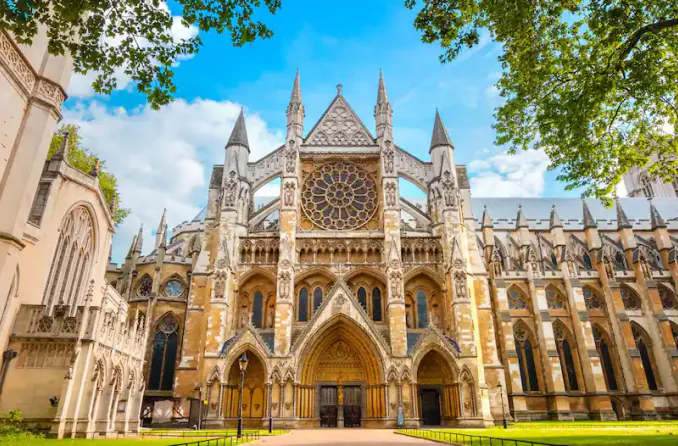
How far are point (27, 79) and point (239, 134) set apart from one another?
19.5 meters

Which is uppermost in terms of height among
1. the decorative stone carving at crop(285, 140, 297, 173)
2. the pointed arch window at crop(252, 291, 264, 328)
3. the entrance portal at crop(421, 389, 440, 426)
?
the decorative stone carving at crop(285, 140, 297, 173)

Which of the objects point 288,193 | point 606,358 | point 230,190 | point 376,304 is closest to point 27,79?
point 230,190

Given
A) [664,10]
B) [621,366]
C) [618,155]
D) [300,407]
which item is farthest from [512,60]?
[621,366]

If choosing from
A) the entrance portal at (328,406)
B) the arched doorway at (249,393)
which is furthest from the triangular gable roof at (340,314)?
the entrance portal at (328,406)

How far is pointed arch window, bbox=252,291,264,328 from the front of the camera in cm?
2761

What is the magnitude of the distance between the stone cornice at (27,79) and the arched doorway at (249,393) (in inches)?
636

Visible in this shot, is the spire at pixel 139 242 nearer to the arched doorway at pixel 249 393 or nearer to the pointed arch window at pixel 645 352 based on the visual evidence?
the arched doorway at pixel 249 393

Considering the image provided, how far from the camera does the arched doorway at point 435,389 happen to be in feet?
82.4

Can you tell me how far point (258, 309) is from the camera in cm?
2792

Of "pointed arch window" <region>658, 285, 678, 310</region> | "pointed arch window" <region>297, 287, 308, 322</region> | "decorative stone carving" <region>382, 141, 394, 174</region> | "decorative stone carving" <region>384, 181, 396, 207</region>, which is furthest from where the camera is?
"pointed arch window" <region>658, 285, 678, 310</region>

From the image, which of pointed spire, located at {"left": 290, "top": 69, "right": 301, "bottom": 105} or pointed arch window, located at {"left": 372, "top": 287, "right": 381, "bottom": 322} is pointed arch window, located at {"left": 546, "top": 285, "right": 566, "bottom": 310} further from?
pointed spire, located at {"left": 290, "top": 69, "right": 301, "bottom": 105}

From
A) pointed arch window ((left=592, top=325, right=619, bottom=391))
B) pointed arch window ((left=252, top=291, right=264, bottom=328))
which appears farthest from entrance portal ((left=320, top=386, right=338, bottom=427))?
pointed arch window ((left=592, top=325, right=619, bottom=391))

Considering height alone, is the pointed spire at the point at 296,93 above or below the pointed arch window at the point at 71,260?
above

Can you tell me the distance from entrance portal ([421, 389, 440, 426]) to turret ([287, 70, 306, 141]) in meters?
18.7
